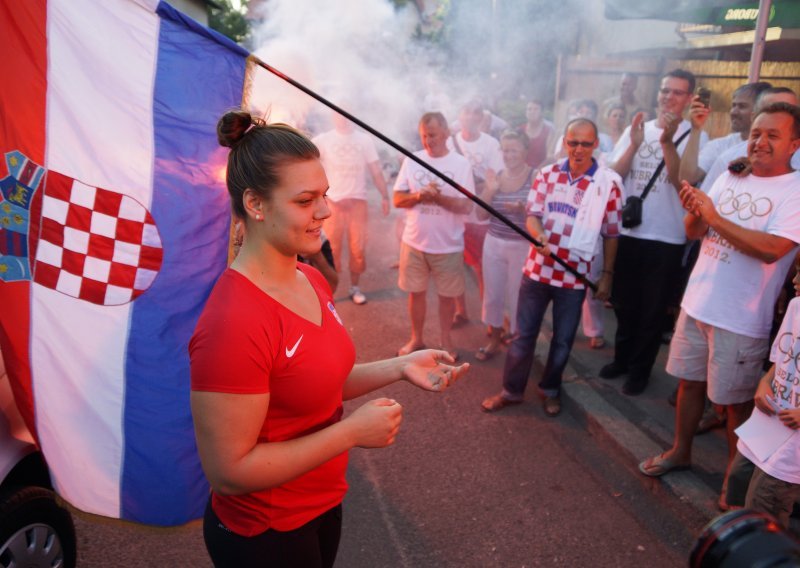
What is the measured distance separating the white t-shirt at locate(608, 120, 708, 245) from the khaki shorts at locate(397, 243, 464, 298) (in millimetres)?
1502

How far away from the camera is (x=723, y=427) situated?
414 centimetres

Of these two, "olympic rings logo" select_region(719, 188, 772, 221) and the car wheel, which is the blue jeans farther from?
the car wheel

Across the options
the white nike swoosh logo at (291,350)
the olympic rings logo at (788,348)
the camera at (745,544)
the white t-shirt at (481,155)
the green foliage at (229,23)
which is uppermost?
the green foliage at (229,23)

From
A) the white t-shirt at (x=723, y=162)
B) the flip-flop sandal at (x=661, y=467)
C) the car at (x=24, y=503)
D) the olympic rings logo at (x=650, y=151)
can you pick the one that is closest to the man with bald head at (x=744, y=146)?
the white t-shirt at (x=723, y=162)

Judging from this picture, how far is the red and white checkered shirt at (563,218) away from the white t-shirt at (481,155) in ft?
5.90

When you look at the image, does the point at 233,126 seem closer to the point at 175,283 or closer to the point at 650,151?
the point at 175,283

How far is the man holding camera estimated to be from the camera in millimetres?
4383

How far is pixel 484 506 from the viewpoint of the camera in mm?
3434

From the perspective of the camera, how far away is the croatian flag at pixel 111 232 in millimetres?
2178

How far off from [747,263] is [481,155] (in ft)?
11.5

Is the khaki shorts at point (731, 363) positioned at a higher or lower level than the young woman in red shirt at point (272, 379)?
lower

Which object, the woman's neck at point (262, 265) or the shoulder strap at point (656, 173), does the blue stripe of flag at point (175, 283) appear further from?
the shoulder strap at point (656, 173)

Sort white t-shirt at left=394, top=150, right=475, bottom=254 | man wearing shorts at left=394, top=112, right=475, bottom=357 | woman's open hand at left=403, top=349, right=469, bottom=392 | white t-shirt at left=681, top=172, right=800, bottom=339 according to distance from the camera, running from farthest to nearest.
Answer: white t-shirt at left=394, top=150, right=475, bottom=254
man wearing shorts at left=394, top=112, right=475, bottom=357
white t-shirt at left=681, top=172, right=800, bottom=339
woman's open hand at left=403, top=349, right=469, bottom=392

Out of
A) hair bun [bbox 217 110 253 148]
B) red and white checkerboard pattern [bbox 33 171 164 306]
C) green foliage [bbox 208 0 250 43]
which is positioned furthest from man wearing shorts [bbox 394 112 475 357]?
green foliage [bbox 208 0 250 43]
